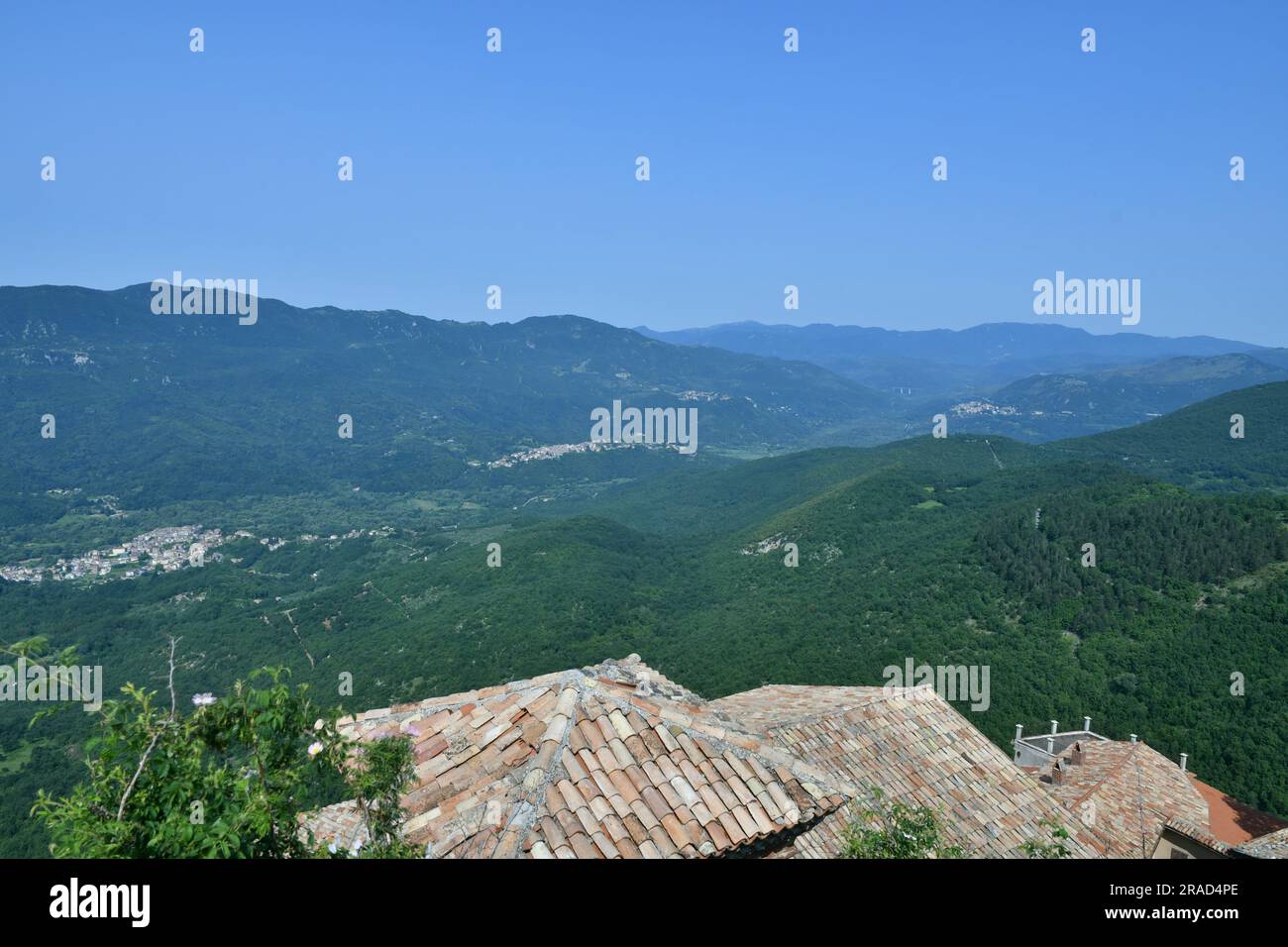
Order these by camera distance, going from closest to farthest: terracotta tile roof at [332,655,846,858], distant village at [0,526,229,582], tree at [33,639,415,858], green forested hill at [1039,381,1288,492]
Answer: tree at [33,639,415,858]
terracotta tile roof at [332,655,846,858]
distant village at [0,526,229,582]
green forested hill at [1039,381,1288,492]

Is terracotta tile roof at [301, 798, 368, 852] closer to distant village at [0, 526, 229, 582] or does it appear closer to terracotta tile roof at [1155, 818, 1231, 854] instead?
terracotta tile roof at [1155, 818, 1231, 854]

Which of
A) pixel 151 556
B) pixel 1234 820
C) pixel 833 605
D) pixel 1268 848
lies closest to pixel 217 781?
pixel 1268 848

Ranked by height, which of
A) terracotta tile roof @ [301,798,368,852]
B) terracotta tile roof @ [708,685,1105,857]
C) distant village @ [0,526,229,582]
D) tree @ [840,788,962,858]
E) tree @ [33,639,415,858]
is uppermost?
tree @ [33,639,415,858]

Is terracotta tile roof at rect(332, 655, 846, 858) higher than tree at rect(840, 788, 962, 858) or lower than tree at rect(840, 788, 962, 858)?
→ higher

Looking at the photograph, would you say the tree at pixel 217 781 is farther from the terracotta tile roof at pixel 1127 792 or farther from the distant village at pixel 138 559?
the distant village at pixel 138 559

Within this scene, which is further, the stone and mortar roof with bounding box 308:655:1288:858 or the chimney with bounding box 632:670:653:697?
the chimney with bounding box 632:670:653:697

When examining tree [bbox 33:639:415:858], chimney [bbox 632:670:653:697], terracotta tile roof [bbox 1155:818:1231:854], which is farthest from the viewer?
terracotta tile roof [bbox 1155:818:1231:854]

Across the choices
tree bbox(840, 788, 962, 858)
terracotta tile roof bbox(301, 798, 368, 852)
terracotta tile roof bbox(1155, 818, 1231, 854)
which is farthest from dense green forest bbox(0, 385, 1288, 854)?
tree bbox(840, 788, 962, 858)

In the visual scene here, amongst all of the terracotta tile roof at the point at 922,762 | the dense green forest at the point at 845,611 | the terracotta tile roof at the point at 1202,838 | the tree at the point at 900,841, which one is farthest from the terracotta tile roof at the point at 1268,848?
the dense green forest at the point at 845,611
